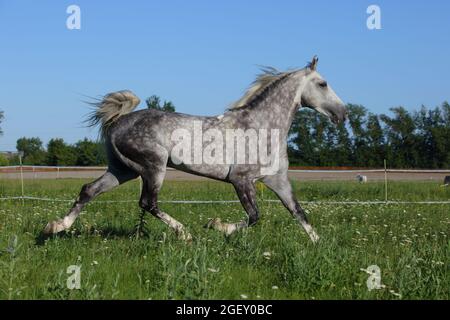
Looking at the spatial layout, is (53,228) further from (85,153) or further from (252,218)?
(85,153)

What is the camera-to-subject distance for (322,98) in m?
7.05

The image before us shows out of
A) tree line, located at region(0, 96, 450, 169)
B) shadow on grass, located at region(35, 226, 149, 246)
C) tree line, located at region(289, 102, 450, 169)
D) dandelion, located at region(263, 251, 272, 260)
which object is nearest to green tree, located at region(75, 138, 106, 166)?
tree line, located at region(0, 96, 450, 169)

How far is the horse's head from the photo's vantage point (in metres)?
7.03

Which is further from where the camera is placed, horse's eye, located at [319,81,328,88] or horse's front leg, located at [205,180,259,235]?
horse's eye, located at [319,81,328,88]

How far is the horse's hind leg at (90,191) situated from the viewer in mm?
6488

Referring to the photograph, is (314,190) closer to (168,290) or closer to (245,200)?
(245,200)

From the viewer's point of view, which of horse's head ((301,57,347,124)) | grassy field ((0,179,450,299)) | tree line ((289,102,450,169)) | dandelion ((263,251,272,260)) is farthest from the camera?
tree line ((289,102,450,169))

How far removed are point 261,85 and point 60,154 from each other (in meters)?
53.1

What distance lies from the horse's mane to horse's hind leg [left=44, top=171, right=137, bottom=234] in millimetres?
1688

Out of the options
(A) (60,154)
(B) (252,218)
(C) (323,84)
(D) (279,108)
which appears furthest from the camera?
(A) (60,154)
